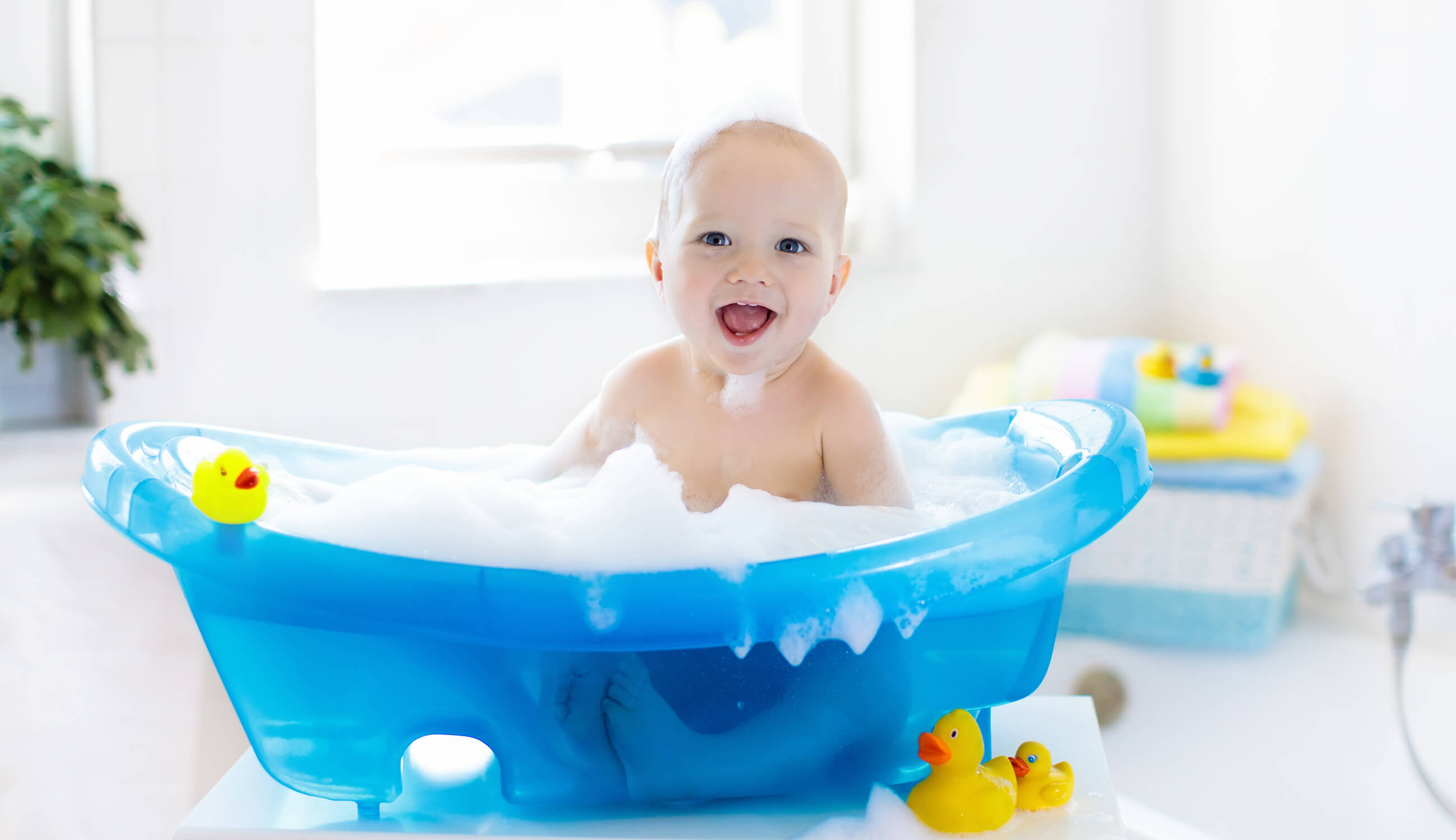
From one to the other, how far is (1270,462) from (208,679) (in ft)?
4.59

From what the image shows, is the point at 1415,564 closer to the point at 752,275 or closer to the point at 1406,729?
the point at 1406,729

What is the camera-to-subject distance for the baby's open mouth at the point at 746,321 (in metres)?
0.77

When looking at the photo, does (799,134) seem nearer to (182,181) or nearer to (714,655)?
(714,655)

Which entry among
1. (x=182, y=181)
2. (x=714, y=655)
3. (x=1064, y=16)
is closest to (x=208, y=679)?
(x=182, y=181)

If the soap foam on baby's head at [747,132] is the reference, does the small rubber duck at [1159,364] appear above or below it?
below

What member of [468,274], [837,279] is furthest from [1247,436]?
[468,274]

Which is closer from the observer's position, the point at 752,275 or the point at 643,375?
the point at 752,275

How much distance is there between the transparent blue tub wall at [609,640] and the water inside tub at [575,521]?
2cm

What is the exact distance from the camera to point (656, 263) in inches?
33.5

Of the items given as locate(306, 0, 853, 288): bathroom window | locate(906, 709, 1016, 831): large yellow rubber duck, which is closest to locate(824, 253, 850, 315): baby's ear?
locate(906, 709, 1016, 831): large yellow rubber duck

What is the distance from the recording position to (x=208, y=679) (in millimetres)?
1509

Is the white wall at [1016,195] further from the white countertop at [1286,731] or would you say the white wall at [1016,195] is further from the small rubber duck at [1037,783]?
the small rubber duck at [1037,783]

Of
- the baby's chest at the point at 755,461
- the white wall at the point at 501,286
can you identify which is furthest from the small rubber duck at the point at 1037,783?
the white wall at the point at 501,286

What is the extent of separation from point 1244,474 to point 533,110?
51.1 inches
